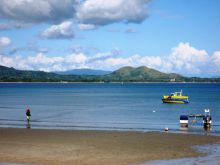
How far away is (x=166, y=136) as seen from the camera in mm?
40000

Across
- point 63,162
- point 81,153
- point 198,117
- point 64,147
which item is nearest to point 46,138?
point 64,147

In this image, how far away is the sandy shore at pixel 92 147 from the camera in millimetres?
27453

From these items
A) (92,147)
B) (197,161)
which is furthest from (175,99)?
(197,161)

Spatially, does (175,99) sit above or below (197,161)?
below

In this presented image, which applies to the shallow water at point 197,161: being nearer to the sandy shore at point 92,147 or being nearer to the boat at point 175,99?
the sandy shore at point 92,147

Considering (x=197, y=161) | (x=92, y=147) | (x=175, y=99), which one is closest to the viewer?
(x=197, y=161)

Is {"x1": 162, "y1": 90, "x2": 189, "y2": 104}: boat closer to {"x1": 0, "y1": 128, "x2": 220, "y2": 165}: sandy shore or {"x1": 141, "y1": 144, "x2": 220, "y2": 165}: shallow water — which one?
{"x1": 0, "y1": 128, "x2": 220, "y2": 165}: sandy shore

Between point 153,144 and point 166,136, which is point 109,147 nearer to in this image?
point 153,144

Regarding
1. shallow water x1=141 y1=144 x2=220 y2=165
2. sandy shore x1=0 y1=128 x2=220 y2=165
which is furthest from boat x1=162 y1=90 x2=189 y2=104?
shallow water x1=141 y1=144 x2=220 y2=165

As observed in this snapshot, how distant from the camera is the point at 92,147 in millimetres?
32562

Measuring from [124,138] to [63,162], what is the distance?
12692 mm

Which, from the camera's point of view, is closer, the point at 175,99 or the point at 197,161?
the point at 197,161

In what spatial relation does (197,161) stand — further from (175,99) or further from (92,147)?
(175,99)

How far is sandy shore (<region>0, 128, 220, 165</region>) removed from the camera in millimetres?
27453
